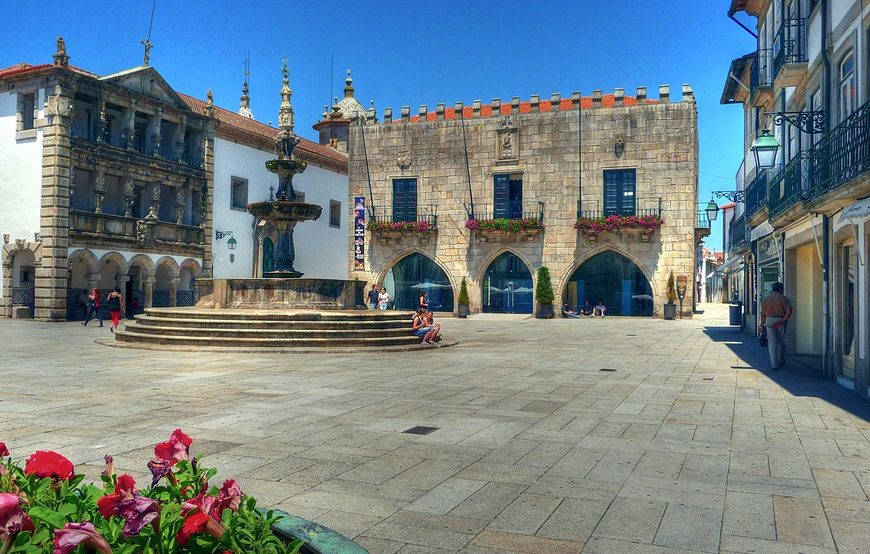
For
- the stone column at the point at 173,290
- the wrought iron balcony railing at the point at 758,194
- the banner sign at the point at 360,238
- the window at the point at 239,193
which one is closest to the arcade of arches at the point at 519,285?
the banner sign at the point at 360,238

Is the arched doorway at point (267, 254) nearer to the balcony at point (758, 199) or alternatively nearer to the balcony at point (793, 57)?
the balcony at point (758, 199)

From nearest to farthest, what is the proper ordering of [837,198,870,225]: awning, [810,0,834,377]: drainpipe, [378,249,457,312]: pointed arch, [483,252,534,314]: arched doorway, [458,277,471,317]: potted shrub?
[837,198,870,225]: awning, [810,0,834,377]: drainpipe, [458,277,471,317]: potted shrub, [483,252,534,314]: arched doorway, [378,249,457,312]: pointed arch

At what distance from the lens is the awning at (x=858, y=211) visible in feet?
29.0

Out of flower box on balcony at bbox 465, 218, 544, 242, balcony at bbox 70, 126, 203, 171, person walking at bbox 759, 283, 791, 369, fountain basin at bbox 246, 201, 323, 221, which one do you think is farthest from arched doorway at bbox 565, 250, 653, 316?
person walking at bbox 759, 283, 791, 369

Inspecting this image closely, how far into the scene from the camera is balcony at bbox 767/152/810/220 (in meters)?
12.3

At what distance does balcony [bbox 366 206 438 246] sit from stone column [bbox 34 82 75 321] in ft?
47.6

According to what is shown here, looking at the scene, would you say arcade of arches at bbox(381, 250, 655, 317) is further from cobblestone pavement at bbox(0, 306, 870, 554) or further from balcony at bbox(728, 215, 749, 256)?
cobblestone pavement at bbox(0, 306, 870, 554)

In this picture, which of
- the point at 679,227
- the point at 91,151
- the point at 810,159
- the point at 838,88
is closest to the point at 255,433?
the point at 810,159

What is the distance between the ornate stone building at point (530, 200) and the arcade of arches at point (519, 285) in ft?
0.20

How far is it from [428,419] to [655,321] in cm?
2518

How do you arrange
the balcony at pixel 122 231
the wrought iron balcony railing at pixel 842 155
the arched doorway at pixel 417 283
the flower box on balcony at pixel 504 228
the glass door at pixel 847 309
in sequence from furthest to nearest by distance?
the arched doorway at pixel 417 283, the flower box on balcony at pixel 504 228, the balcony at pixel 122 231, the glass door at pixel 847 309, the wrought iron balcony railing at pixel 842 155

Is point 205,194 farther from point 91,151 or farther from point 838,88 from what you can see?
point 838,88

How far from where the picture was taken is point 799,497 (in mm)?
4867

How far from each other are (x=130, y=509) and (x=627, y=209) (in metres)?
33.2
